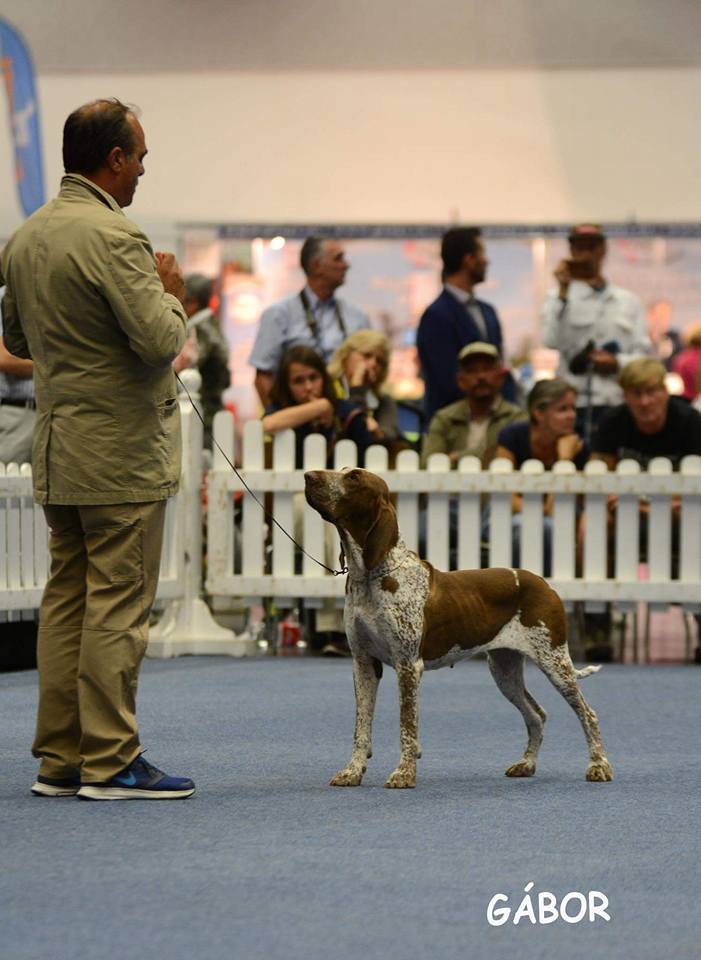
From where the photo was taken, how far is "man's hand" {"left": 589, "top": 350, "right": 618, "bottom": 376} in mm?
10078

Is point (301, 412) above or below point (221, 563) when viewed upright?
above

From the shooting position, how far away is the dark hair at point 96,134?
177 inches

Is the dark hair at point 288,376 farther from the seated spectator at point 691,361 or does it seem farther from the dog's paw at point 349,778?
the seated spectator at point 691,361

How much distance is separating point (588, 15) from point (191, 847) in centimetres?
1008

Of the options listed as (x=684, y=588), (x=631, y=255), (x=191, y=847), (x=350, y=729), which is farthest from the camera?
(x=631, y=255)

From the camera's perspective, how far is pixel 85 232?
442cm

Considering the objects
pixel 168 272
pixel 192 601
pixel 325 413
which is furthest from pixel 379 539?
pixel 192 601

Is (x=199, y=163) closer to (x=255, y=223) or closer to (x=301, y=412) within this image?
(x=255, y=223)

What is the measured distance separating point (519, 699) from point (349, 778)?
59cm

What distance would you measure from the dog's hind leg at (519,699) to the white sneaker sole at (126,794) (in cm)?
101

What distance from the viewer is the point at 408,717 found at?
15.7 feet

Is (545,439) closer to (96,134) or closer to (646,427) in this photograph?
(646,427)

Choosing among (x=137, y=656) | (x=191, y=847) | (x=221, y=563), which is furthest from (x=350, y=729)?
(x=221, y=563)

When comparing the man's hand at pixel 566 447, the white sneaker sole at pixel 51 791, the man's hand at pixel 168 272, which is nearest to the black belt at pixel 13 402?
the man's hand at pixel 566 447
